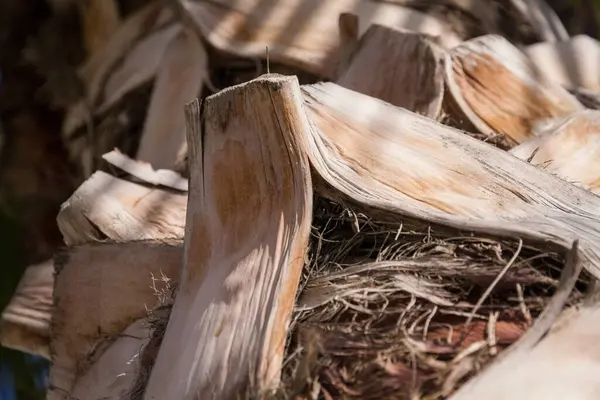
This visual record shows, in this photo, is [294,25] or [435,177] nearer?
[435,177]

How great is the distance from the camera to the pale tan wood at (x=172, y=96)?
68 cm

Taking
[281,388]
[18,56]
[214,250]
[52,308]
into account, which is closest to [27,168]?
[18,56]

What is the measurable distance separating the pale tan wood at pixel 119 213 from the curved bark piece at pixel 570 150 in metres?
0.23

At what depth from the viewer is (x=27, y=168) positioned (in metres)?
0.95

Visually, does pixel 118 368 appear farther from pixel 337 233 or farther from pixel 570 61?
pixel 570 61

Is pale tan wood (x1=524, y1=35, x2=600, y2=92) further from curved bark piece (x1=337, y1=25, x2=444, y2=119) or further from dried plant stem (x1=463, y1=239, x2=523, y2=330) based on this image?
dried plant stem (x1=463, y1=239, x2=523, y2=330)

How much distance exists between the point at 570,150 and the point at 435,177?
15 centimetres

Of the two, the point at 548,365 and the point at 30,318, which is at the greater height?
the point at 548,365

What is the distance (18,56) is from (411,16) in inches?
17.7

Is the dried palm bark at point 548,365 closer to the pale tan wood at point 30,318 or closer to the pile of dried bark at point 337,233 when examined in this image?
the pile of dried bark at point 337,233

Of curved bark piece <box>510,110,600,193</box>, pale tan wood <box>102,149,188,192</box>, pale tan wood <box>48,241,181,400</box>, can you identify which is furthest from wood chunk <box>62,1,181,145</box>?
curved bark piece <box>510,110,600,193</box>

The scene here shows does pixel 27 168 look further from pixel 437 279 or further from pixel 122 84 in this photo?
pixel 437 279

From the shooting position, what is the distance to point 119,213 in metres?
0.58

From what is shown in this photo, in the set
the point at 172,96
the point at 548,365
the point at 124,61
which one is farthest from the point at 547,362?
the point at 124,61
